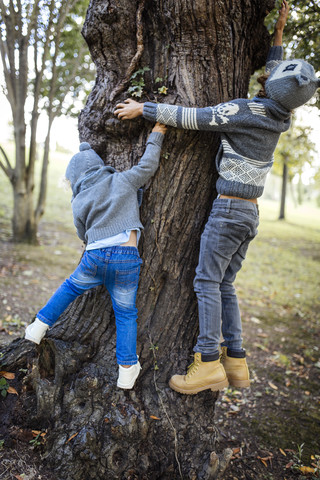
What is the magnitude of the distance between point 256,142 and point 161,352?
1639 millimetres

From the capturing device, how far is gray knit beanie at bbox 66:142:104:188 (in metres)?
2.57

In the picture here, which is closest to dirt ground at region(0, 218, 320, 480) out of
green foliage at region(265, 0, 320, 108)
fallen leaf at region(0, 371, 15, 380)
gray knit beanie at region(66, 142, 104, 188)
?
fallen leaf at region(0, 371, 15, 380)

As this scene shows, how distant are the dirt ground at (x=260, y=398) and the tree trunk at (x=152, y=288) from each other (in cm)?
32

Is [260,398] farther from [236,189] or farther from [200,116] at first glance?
[200,116]

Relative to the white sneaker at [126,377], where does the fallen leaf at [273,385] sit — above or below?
below

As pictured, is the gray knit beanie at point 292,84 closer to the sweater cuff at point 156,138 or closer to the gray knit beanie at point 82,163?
the sweater cuff at point 156,138

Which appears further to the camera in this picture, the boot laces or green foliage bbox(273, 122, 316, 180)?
green foliage bbox(273, 122, 316, 180)

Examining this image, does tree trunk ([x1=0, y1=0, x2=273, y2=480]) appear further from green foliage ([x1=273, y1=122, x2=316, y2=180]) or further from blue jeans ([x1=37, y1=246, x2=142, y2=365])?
green foliage ([x1=273, y1=122, x2=316, y2=180])

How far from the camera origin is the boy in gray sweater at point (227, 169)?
239 cm

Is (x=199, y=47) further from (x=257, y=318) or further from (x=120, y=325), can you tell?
(x=257, y=318)

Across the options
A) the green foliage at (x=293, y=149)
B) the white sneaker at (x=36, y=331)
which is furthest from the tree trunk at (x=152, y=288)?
the green foliage at (x=293, y=149)

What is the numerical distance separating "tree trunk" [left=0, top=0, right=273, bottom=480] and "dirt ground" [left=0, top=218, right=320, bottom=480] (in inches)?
12.7

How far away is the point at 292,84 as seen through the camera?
2324mm

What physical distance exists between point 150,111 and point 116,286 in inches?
47.4
